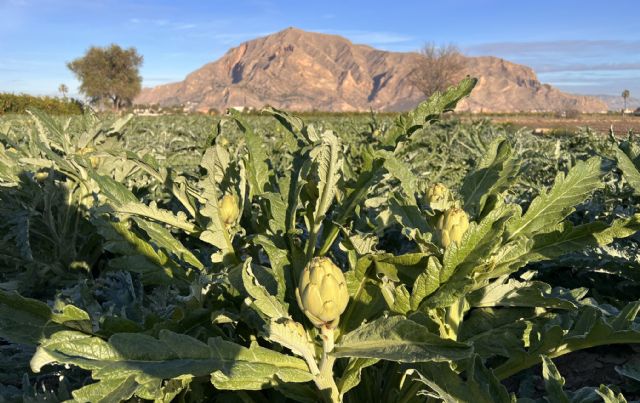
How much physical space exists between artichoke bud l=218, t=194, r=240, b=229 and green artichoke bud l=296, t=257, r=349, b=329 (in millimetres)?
526

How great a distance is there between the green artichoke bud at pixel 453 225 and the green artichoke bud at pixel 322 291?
352 millimetres

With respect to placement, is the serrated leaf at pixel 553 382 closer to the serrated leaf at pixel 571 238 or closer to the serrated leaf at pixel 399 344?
the serrated leaf at pixel 571 238

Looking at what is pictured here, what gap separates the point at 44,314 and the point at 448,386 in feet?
3.03

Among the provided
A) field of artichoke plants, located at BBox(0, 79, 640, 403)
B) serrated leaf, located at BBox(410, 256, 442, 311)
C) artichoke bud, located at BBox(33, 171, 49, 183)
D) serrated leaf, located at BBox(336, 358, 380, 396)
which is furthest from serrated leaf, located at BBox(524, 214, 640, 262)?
artichoke bud, located at BBox(33, 171, 49, 183)

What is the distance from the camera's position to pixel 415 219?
4.95 feet

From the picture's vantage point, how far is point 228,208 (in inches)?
63.0

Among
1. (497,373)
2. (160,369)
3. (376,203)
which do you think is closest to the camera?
(160,369)

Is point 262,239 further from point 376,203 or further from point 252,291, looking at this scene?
point 376,203

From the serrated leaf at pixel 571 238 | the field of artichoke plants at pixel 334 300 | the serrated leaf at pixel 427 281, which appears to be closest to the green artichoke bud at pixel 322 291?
the field of artichoke plants at pixel 334 300

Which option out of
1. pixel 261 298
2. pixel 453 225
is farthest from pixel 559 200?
pixel 261 298

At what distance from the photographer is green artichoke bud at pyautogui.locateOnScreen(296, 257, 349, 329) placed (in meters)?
1.10

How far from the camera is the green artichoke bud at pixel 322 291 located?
3.62 ft

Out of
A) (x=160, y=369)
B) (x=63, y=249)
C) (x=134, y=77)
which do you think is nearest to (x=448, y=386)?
(x=160, y=369)

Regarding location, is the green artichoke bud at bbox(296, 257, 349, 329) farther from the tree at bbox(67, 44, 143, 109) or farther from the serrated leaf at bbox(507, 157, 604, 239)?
the tree at bbox(67, 44, 143, 109)
